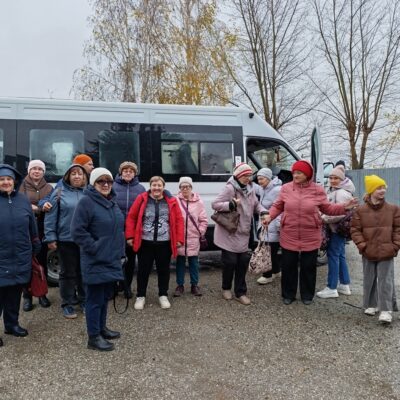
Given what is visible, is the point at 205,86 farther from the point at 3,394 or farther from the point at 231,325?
the point at 3,394

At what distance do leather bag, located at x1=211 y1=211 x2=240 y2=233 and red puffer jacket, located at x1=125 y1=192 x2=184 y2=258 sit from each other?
20.6 inches

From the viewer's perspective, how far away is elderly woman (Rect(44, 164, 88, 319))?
4.43 metres

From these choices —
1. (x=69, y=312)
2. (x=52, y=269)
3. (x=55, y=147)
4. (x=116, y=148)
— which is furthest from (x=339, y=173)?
(x=52, y=269)

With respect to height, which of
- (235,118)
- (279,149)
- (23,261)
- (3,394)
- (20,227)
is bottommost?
(3,394)

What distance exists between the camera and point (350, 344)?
3.87 meters

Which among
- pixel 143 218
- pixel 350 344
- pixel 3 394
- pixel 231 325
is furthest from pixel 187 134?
pixel 3 394

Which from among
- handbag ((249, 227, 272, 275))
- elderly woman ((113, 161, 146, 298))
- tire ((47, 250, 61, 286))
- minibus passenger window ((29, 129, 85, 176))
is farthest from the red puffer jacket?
minibus passenger window ((29, 129, 85, 176))

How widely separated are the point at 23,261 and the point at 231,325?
2190 millimetres

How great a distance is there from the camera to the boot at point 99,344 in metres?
3.67

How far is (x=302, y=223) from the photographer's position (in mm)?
4887

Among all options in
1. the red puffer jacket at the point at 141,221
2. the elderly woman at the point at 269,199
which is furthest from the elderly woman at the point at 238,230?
the elderly woman at the point at 269,199

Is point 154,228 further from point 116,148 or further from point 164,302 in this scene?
point 116,148

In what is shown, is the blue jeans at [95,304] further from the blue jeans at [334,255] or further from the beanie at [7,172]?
the blue jeans at [334,255]

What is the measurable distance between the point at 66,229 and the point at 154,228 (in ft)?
3.14
